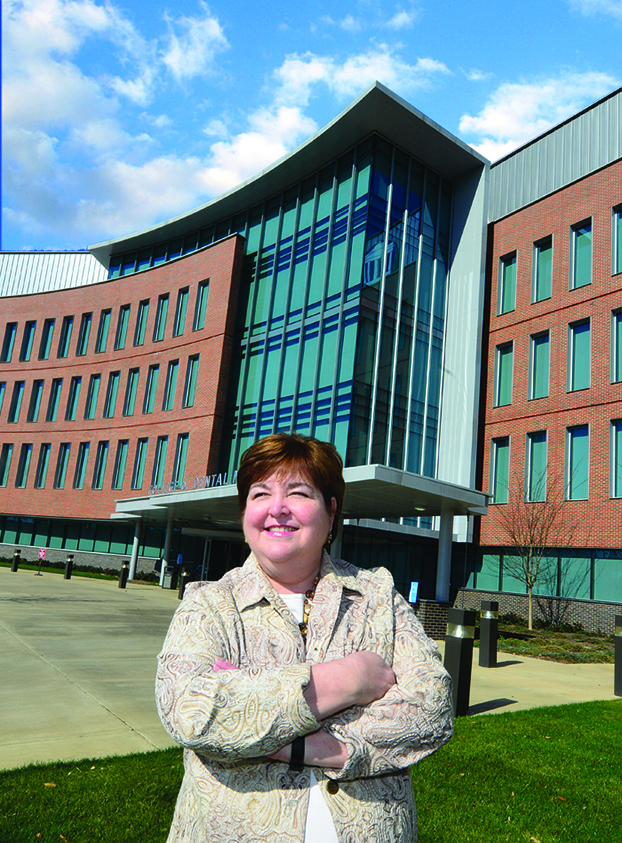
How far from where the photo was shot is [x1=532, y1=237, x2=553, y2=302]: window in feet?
92.8

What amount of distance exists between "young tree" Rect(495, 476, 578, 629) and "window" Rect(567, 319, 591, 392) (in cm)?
404

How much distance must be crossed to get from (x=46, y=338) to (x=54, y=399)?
456cm

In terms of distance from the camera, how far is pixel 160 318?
123ft

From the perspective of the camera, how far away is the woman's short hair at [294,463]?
2361mm

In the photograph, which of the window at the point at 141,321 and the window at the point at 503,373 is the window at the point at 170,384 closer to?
the window at the point at 141,321

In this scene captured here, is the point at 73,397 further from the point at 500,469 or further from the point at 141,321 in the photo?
the point at 500,469

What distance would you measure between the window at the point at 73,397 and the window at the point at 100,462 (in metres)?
3.55

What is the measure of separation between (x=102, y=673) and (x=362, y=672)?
7310 millimetres

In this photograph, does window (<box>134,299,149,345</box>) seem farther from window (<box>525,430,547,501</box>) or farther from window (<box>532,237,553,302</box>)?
window (<box>525,430,547,501</box>)

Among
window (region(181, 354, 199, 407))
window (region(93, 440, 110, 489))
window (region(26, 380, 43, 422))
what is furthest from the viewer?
window (region(26, 380, 43, 422))

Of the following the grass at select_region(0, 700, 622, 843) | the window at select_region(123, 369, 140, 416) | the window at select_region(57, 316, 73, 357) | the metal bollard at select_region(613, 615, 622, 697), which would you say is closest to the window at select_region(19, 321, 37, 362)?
the window at select_region(57, 316, 73, 357)

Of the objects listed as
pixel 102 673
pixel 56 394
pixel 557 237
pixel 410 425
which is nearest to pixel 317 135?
pixel 557 237

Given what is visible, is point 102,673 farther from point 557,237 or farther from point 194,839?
point 557,237

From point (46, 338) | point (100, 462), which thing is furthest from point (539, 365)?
point (46, 338)
